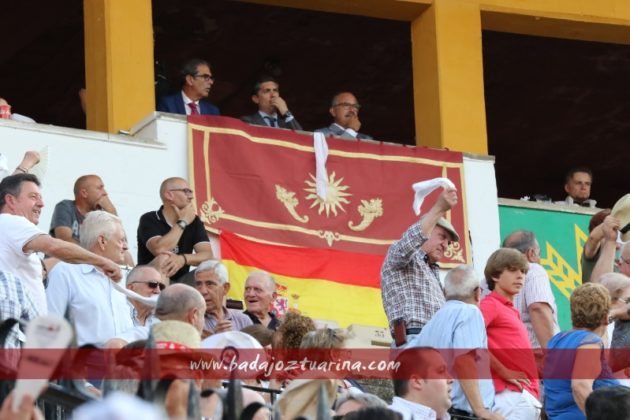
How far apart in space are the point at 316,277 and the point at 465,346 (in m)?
4.52

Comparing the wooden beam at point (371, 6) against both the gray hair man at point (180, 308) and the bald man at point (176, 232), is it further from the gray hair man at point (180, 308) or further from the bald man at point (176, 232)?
the gray hair man at point (180, 308)

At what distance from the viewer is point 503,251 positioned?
1032cm

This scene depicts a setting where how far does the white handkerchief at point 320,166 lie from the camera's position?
14297 mm

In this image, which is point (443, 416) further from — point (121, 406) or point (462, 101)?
point (462, 101)

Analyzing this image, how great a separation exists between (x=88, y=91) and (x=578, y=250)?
174 inches

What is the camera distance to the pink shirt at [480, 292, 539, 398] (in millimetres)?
9875

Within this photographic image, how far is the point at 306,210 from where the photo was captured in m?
14.2

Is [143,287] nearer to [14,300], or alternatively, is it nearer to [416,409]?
[14,300]

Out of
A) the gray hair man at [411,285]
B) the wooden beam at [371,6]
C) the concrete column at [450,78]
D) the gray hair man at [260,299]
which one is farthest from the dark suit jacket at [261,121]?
the gray hair man at [411,285]

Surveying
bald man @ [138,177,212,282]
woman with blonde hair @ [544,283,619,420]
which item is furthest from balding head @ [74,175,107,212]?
woman with blonde hair @ [544,283,619,420]

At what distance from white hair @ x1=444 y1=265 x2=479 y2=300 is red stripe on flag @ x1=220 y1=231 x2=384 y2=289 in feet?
12.5

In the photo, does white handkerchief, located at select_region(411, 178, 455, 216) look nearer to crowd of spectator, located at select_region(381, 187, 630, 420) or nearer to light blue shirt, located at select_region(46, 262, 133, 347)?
crowd of spectator, located at select_region(381, 187, 630, 420)

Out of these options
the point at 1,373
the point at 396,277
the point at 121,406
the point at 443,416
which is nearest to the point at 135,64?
the point at 396,277

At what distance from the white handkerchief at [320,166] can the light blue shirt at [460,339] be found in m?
4.77
